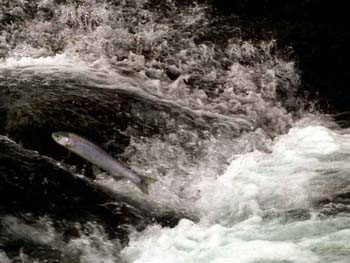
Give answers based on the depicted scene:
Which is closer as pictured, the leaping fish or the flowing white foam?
the leaping fish

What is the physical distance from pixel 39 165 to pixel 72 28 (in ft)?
12.6

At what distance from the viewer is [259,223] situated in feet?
16.9

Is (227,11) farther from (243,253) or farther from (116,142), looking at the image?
(243,253)

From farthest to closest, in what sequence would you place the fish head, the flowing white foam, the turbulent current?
the turbulent current → the flowing white foam → the fish head

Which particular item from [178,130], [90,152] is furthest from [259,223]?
[178,130]

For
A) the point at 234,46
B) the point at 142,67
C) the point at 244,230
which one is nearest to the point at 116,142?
the point at 244,230

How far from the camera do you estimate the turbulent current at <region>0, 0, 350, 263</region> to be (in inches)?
188

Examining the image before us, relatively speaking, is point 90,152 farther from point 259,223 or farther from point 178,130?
point 178,130

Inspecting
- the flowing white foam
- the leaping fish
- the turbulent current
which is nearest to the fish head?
the leaping fish

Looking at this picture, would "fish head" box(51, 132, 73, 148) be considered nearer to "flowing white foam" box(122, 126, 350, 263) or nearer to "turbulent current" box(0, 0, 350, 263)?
"turbulent current" box(0, 0, 350, 263)

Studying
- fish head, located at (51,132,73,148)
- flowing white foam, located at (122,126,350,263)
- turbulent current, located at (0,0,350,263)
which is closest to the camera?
fish head, located at (51,132,73,148)

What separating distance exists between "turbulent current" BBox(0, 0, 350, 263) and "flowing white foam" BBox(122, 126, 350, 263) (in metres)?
0.01

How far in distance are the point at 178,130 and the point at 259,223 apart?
5.72ft

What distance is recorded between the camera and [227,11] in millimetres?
9508
